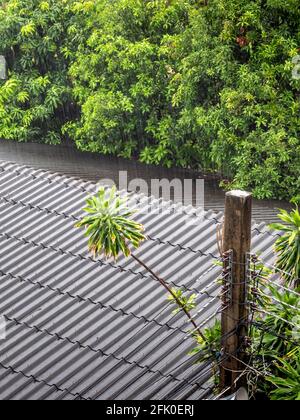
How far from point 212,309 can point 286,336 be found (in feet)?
4.92

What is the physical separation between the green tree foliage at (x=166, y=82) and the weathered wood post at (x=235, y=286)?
8.59 metres

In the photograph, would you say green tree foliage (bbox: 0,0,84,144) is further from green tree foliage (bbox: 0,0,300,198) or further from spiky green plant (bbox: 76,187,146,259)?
spiky green plant (bbox: 76,187,146,259)

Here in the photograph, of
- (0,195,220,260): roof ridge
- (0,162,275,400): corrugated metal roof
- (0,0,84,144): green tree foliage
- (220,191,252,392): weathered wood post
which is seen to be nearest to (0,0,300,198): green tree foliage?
(0,0,84,144): green tree foliage

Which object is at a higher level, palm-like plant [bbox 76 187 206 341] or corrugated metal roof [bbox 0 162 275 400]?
palm-like plant [bbox 76 187 206 341]

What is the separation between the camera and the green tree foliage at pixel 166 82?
49.1 ft

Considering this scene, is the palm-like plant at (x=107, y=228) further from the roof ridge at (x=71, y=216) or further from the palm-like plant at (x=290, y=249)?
the roof ridge at (x=71, y=216)

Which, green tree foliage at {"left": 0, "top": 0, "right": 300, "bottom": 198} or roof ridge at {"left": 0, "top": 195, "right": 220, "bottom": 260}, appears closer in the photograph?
roof ridge at {"left": 0, "top": 195, "right": 220, "bottom": 260}

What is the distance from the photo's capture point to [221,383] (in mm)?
6695

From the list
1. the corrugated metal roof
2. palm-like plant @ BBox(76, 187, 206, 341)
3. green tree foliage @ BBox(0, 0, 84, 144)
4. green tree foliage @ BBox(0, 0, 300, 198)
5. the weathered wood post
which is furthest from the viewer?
green tree foliage @ BBox(0, 0, 84, 144)

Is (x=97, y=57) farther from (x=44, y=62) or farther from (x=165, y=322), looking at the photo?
(x=165, y=322)

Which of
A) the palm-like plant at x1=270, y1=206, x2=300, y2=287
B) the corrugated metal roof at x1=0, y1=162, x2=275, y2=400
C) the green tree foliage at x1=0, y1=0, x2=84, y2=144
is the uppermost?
the green tree foliage at x1=0, y1=0, x2=84, y2=144

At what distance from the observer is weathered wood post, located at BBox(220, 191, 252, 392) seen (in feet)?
20.0

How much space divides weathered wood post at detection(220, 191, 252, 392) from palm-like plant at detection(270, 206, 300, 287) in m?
0.42
